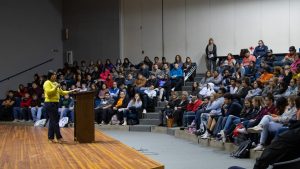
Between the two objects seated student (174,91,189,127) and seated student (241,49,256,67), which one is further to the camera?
seated student (241,49,256,67)

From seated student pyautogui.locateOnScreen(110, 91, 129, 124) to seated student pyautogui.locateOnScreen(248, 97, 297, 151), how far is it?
7301 mm

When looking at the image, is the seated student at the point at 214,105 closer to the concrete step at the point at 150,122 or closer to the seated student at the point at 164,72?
the concrete step at the point at 150,122

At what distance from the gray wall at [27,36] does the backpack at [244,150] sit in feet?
43.7

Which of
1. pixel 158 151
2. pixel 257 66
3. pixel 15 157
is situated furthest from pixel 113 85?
pixel 15 157

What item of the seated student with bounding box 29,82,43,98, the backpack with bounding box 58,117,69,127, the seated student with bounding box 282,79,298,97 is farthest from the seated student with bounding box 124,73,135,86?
the seated student with bounding box 282,79,298,97

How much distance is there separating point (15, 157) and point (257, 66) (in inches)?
328

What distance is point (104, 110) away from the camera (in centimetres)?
1581

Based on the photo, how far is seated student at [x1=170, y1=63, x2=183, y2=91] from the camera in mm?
16500

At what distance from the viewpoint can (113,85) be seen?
55.5 ft

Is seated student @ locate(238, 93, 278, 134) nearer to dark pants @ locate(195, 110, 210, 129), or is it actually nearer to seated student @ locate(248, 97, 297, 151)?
seated student @ locate(248, 97, 297, 151)

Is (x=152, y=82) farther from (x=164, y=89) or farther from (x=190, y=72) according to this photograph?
(x=190, y=72)

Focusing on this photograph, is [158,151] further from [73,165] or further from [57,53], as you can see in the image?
[57,53]

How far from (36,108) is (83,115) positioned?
25.6 feet

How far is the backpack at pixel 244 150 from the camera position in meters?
8.73
